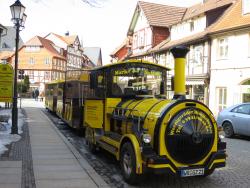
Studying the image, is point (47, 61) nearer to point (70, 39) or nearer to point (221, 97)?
point (70, 39)

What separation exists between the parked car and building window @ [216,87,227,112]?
36.4 feet

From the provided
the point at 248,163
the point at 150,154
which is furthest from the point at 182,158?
the point at 248,163

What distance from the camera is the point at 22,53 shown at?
8869 cm

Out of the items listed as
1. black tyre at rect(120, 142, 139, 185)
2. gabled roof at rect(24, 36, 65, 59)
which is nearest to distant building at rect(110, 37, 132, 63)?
gabled roof at rect(24, 36, 65, 59)

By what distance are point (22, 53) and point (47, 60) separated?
19.1ft

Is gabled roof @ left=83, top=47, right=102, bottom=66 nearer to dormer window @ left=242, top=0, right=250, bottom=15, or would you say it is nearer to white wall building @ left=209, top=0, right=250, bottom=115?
white wall building @ left=209, top=0, right=250, bottom=115

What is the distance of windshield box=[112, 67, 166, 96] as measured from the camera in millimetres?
9984

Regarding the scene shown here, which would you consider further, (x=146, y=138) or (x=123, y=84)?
(x=123, y=84)

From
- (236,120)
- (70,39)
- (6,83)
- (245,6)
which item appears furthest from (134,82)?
(70,39)

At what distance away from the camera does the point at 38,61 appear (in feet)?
288

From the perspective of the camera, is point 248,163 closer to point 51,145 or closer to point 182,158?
point 182,158

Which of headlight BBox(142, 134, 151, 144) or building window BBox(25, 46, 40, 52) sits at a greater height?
building window BBox(25, 46, 40, 52)

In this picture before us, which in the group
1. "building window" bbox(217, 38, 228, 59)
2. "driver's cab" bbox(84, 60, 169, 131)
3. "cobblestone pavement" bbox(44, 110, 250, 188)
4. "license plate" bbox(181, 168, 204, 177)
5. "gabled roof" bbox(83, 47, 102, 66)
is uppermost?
"gabled roof" bbox(83, 47, 102, 66)

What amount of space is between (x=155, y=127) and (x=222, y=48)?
21.4 meters
